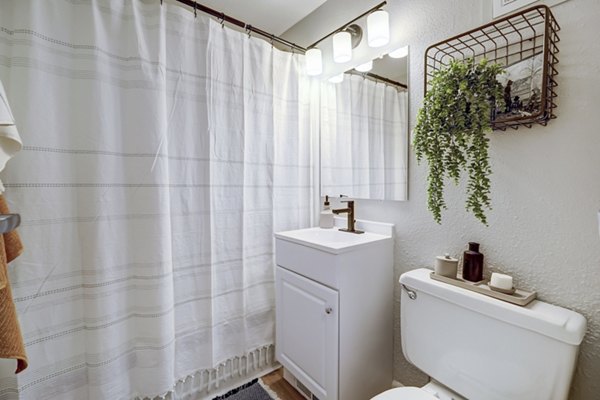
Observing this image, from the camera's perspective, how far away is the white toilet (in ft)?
2.57

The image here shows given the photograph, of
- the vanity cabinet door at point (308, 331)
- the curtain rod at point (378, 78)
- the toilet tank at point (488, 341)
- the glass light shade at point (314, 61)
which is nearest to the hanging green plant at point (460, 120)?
the toilet tank at point (488, 341)

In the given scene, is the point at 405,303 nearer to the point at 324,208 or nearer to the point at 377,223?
the point at 377,223

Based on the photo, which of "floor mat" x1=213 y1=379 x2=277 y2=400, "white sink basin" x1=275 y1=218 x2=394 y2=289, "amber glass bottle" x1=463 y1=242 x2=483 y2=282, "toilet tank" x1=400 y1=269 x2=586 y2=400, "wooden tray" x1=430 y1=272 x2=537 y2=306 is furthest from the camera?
"floor mat" x1=213 y1=379 x2=277 y2=400

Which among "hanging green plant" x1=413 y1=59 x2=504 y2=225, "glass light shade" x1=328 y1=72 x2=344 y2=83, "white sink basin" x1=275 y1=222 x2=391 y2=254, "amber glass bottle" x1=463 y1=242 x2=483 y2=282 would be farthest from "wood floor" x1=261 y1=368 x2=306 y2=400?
"glass light shade" x1=328 y1=72 x2=344 y2=83

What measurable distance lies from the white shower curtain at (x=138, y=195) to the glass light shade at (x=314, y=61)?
19cm

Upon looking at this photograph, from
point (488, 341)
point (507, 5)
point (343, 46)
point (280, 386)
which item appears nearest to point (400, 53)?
point (343, 46)

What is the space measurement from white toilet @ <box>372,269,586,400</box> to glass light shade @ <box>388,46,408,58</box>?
1038 millimetres

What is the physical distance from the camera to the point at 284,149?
173cm

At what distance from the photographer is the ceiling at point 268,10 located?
1686mm

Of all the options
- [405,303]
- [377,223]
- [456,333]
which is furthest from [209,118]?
[456,333]

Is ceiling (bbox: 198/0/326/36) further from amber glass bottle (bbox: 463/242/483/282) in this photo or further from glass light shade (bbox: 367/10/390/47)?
amber glass bottle (bbox: 463/242/483/282)

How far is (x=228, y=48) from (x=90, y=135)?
0.81 metres

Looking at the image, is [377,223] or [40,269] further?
[377,223]

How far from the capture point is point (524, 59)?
94 cm
